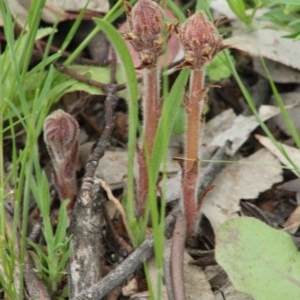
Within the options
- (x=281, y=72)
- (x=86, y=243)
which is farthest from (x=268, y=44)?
(x=86, y=243)

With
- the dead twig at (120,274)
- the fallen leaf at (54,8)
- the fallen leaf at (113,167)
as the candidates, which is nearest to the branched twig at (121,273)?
the dead twig at (120,274)

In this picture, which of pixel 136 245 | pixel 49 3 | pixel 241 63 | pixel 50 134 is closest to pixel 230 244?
pixel 136 245

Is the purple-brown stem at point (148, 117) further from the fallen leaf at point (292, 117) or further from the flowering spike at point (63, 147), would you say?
the fallen leaf at point (292, 117)

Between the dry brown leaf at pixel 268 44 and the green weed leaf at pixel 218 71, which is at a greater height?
the dry brown leaf at pixel 268 44

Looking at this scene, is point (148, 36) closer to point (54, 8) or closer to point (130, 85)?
point (130, 85)

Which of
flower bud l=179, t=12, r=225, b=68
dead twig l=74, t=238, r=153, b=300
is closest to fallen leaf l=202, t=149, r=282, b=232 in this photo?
dead twig l=74, t=238, r=153, b=300

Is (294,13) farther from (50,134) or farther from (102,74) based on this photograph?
(50,134)

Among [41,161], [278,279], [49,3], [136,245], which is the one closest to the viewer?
[278,279]
